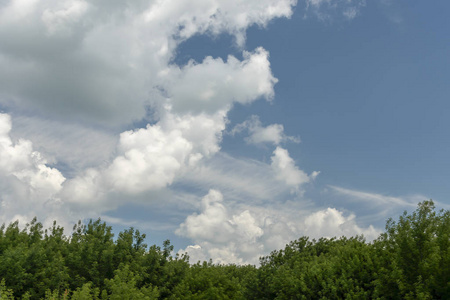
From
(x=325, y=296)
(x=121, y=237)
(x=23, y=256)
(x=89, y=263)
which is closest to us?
(x=325, y=296)

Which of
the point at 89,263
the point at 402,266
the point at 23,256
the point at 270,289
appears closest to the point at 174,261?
the point at 89,263

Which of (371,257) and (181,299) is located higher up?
(371,257)

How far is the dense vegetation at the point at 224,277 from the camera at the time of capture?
917 inches

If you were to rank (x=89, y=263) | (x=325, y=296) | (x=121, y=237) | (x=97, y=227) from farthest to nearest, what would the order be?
(x=97, y=227), (x=121, y=237), (x=89, y=263), (x=325, y=296)

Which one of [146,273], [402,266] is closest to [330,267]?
[402,266]

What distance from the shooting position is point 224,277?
39375 mm

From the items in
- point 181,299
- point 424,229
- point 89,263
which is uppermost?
point 424,229

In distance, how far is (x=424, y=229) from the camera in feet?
79.6

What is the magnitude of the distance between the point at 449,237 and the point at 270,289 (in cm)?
1559

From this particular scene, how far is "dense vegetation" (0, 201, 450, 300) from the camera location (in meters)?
23.3

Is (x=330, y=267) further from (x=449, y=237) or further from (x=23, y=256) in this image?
(x=23, y=256)

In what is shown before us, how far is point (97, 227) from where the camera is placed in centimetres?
4216

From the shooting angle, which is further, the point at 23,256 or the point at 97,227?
the point at 97,227

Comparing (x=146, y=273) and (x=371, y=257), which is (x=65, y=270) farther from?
(x=371, y=257)
